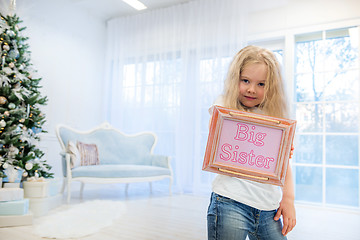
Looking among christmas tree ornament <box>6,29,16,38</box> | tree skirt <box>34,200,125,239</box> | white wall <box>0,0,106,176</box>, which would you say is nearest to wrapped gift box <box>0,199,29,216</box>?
tree skirt <box>34,200,125,239</box>

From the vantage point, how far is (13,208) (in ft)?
8.16

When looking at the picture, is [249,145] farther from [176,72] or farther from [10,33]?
[176,72]

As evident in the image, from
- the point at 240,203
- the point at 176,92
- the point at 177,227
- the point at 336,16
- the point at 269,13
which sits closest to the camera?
the point at 240,203

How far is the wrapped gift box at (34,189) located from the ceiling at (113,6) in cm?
301

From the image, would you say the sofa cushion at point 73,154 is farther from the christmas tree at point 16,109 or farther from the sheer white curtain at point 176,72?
the sheer white curtain at point 176,72

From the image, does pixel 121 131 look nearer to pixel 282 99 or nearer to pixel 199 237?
pixel 199 237

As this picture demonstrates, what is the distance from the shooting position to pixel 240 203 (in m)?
1.04

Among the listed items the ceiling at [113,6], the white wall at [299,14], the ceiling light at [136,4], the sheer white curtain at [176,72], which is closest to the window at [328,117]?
the white wall at [299,14]

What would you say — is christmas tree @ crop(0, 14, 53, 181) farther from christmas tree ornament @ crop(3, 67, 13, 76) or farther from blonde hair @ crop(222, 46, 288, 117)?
blonde hair @ crop(222, 46, 288, 117)

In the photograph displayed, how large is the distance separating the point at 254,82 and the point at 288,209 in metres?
0.44

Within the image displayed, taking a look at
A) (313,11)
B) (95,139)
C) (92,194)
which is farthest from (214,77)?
(92,194)

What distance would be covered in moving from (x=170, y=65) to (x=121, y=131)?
1.28 m

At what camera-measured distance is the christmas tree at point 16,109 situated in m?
3.00

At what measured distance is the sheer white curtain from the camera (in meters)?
4.36
